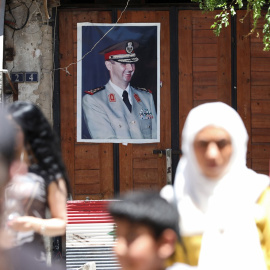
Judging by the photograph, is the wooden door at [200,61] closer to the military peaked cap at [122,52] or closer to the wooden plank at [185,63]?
the wooden plank at [185,63]

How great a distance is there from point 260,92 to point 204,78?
749mm

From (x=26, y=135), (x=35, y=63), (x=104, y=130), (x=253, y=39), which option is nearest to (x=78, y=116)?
(x=104, y=130)

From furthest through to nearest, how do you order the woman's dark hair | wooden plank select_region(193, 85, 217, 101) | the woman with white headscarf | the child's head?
1. wooden plank select_region(193, 85, 217, 101)
2. the woman's dark hair
3. the woman with white headscarf
4. the child's head

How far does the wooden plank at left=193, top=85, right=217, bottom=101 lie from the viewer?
23.6ft

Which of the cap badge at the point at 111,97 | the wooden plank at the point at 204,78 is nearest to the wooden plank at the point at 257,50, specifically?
the wooden plank at the point at 204,78

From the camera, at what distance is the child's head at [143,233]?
6.64 feet

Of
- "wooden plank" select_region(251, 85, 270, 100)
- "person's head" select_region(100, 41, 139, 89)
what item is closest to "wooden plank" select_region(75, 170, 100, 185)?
"person's head" select_region(100, 41, 139, 89)

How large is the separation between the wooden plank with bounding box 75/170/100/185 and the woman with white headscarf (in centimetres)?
485

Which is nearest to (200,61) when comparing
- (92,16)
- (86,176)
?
(92,16)

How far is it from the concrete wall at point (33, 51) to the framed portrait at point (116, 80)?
39 centimetres

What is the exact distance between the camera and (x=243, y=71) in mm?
7188

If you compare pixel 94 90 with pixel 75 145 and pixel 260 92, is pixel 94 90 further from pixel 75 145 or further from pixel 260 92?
pixel 260 92

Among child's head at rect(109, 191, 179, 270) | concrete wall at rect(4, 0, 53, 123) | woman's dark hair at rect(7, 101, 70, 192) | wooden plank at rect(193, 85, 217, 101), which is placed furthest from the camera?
wooden plank at rect(193, 85, 217, 101)

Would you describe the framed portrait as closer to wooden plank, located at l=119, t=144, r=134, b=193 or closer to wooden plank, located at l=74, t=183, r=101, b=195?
wooden plank, located at l=119, t=144, r=134, b=193
